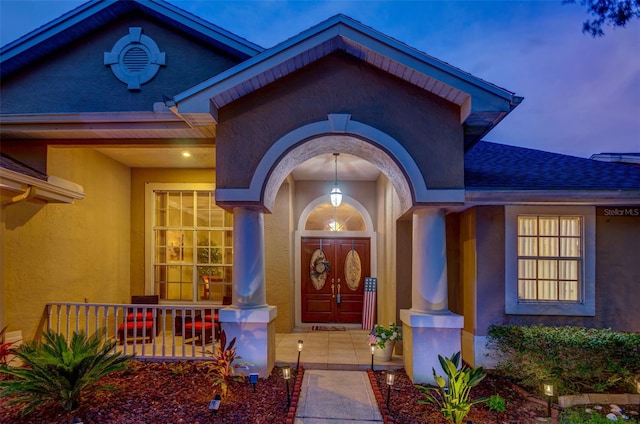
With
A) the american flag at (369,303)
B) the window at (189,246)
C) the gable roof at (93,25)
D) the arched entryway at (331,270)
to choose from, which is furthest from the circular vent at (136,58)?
the american flag at (369,303)

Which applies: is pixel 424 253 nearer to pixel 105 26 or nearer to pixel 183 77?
pixel 183 77

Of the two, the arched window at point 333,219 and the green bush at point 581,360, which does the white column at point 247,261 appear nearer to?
the green bush at point 581,360

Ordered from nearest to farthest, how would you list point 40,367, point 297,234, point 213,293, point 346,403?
point 40,367, point 346,403, point 213,293, point 297,234

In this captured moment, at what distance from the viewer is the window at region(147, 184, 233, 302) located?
899cm

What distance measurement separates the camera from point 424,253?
5.84 m

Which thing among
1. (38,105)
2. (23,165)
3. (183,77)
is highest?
(183,77)

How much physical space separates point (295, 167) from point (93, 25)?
4.47 m

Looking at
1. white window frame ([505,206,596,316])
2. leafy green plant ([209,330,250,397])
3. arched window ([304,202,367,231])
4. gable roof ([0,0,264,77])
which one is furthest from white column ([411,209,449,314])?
arched window ([304,202,367,231])

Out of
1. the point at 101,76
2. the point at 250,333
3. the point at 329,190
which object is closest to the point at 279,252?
the point at 329,190

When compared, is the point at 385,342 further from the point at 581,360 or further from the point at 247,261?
the point at 581,360

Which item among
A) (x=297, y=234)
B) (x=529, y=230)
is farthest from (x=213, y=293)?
(x=529, y=230)

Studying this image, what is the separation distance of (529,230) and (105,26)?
27.9 ft

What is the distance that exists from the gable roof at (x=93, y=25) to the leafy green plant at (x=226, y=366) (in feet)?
16.0

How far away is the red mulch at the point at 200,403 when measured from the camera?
4.41 metres
